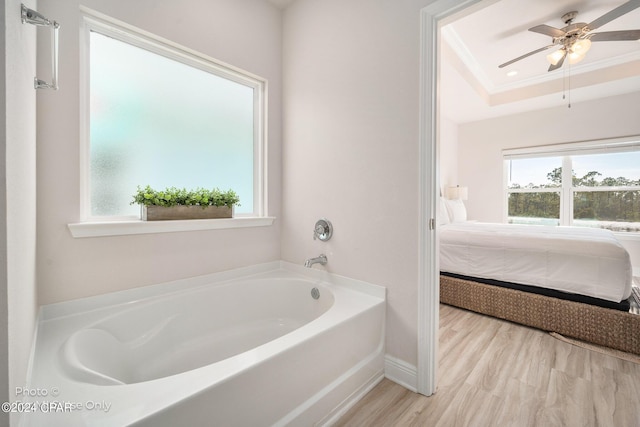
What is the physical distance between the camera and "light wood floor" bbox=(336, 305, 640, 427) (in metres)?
1.34

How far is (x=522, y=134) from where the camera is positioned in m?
4.73

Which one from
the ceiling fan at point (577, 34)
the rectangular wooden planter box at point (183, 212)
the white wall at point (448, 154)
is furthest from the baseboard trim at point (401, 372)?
the white wall at point (448, 154)

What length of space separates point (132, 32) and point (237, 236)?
142cm

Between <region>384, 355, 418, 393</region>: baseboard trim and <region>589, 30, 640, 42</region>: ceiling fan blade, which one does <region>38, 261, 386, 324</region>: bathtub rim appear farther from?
<region>589, 30, 640, 42</region>: ceiling fan blade

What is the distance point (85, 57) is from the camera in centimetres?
148

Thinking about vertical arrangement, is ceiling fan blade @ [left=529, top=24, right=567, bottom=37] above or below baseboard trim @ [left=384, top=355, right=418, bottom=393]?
above

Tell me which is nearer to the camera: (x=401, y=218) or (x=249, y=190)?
(x=401, y=218)

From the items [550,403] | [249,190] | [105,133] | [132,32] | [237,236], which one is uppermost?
[132,32]

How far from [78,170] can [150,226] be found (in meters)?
0.44

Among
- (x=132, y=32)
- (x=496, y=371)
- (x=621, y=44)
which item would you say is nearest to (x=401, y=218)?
(x=496, y=371)

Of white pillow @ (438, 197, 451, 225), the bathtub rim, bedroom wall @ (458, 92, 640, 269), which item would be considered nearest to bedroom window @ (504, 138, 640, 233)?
bedroom wall @ (458, 92, 640, 269)

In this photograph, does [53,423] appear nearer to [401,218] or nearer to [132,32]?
[401,218]

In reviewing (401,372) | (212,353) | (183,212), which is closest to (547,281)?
(401,372)

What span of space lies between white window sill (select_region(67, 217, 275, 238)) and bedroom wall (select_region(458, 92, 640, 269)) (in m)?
4.68
